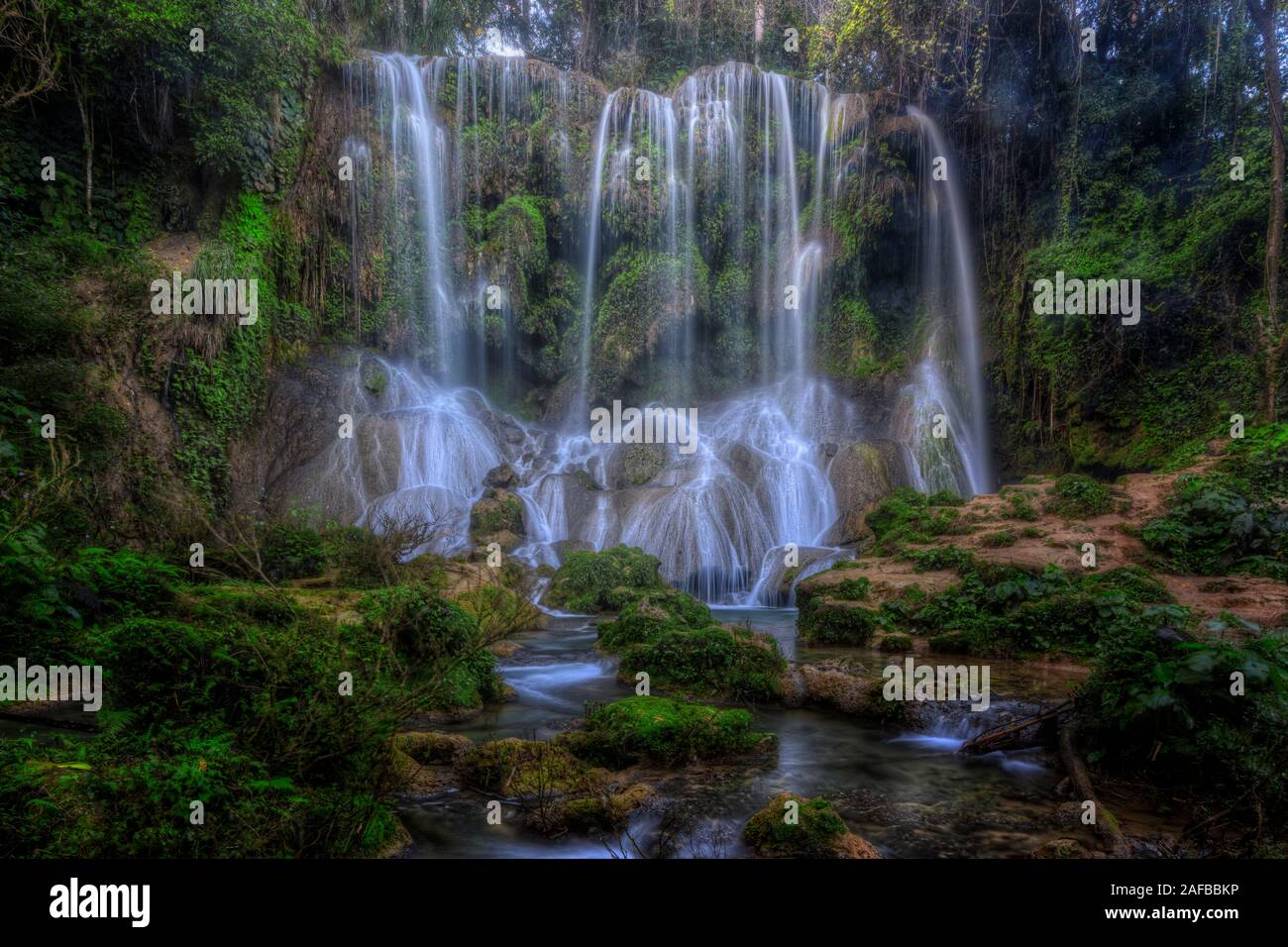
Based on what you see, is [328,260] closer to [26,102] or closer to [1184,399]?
[26,102]

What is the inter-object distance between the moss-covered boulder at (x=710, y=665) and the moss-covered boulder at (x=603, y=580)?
3.73 metres

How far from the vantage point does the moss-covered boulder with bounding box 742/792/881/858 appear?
13.4 ft

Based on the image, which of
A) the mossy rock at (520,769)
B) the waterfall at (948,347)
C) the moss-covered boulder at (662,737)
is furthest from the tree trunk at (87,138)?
the waterfall at (948,347)

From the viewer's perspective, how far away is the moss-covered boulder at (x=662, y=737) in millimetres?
5645

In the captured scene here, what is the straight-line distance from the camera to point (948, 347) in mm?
20391

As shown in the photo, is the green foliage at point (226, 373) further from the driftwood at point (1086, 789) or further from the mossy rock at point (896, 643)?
the driftwood at point (1086, 789)

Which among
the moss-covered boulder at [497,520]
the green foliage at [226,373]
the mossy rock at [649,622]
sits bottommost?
the mossy rock at [649,622]

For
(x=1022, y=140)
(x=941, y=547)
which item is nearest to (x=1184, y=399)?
(x=941, y=547)

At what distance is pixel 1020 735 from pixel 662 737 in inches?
120

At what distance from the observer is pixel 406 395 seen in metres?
19.7

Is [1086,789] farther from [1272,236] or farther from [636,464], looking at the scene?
[636,464]

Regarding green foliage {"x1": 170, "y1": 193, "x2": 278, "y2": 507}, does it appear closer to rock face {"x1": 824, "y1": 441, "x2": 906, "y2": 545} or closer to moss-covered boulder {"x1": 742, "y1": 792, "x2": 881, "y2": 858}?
moss-covered boulder {"x1": 742, "y1": 792, "x2": 881, "y2": 858}

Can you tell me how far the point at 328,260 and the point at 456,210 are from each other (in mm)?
4582
